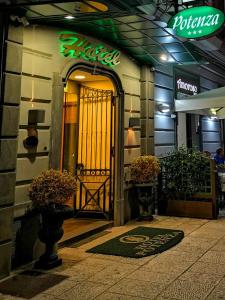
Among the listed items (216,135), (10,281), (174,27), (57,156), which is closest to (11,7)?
(57,156)

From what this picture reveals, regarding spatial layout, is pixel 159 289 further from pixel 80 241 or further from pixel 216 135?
pixel 216 135

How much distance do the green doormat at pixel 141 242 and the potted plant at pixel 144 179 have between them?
0.96 metres

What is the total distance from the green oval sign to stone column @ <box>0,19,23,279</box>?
2.93 meters

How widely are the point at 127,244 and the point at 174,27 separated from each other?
409 cm

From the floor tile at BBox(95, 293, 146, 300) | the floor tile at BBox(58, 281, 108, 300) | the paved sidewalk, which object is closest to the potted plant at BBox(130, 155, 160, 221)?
the paved sidewalk

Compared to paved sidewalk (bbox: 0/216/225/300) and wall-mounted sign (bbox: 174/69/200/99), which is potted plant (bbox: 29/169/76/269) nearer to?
paved sidewalk (bbox: 0/216/225/300)

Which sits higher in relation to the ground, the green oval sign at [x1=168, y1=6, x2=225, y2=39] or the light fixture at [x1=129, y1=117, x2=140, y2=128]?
the green oval sign at [x1=168, y1=6, x2=225, y2=39]

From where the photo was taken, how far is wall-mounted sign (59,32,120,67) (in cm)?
605

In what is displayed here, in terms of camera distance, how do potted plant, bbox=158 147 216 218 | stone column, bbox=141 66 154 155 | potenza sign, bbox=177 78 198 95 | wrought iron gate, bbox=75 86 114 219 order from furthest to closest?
potenza sign, bbox=177 78 198 95, stone column, bbox=141 66 154 155, potted plant, bbox=158 147 216 218, wrought iron gate, bbox=75 86 114 219

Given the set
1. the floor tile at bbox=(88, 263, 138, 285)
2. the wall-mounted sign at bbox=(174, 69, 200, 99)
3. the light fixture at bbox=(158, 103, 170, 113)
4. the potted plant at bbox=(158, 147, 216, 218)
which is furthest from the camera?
the wall-mounted sign at bbox=(174, 69, 200, 99)

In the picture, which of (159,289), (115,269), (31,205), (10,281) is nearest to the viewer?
(159,289)

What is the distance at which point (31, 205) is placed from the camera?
5156mm

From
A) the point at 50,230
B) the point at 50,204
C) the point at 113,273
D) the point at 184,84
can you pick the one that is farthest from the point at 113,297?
the point at 184,84

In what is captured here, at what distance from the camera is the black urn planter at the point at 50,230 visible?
4.64 m
